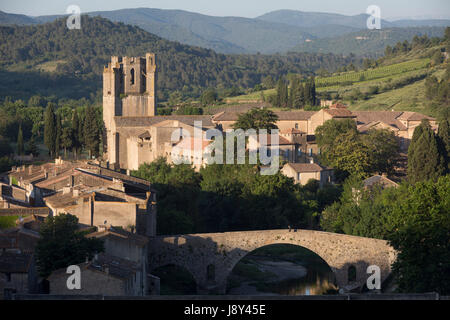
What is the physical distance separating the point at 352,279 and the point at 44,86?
105 m

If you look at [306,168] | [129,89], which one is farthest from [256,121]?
[129,89]

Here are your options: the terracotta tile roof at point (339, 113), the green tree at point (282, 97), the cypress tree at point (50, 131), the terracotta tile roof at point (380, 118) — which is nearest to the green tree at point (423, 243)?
the terracotta tile roof at point (339, 113)

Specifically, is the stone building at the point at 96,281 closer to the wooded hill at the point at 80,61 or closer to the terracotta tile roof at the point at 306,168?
the terracotta tile roof at the point at 306,168

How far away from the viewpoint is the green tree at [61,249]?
71.8ft

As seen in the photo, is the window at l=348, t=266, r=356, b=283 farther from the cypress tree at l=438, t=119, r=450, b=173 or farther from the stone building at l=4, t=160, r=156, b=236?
the cypress tree at l=438, t=119, r=450, b=173

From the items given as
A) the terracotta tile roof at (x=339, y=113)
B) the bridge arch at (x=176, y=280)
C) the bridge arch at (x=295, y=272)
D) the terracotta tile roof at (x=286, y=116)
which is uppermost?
the terracotta tile roof at (x=339, y=113)

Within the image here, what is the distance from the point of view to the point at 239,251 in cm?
2945

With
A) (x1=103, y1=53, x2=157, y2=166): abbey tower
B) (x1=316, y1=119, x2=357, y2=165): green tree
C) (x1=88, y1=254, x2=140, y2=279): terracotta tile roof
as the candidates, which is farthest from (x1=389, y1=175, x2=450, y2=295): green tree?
(x1=103, y1=53, x2=157, y2=166): abbey tower

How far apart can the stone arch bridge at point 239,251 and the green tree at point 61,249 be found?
5592mm

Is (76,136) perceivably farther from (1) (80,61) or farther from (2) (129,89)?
(1) (80,61)

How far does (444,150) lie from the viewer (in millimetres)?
46344


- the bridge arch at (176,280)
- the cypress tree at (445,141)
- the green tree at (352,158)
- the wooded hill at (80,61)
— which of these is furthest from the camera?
the wooded hill at (80,61)
